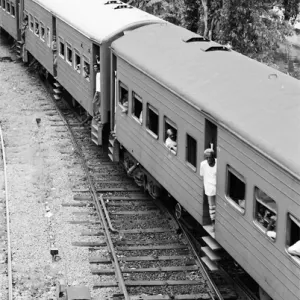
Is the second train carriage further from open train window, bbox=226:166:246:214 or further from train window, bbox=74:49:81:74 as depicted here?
open train window, bbox=226:166:246:214

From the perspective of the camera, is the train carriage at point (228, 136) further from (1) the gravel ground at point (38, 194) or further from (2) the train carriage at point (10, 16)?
(2) the train carriage at point (10, 16)

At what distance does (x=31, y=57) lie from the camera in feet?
88.8

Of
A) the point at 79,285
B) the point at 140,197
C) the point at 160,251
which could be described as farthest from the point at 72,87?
the point at 79,285

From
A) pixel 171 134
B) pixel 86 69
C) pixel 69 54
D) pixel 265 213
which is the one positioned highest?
pixel 265 213

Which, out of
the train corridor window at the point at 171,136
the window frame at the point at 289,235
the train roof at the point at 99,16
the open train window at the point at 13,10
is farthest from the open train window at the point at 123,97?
the open train window at the point at 13,10

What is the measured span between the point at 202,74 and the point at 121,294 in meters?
3.19

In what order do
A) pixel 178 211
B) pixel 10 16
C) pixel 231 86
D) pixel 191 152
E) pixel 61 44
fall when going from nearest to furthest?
pixel 231 86 < pixel 191 152 < pixel 178 211 < pixel 61 44 < pixel 10 16

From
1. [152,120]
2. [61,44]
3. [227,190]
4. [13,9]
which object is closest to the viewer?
[227,190]

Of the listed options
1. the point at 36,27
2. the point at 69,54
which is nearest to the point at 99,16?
the point at 69,54

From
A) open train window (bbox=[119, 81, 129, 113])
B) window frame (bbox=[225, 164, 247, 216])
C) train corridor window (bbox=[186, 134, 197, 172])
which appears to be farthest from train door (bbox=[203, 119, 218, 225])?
open train window (bbox=[119, 81, 129, 113])

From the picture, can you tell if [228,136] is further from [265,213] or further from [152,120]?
[152,120]

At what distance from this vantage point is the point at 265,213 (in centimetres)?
918

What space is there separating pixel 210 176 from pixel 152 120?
9.54 ft

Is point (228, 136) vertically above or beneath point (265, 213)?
above
